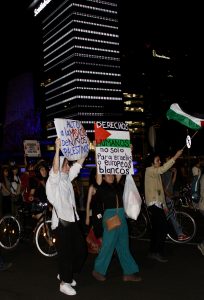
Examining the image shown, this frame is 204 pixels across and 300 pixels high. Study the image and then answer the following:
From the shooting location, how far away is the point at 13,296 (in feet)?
19.3

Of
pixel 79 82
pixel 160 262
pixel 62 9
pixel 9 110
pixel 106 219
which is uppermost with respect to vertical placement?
pixel 62 9

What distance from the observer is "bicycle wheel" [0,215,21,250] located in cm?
974

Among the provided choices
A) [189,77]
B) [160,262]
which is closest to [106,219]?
[160,262]

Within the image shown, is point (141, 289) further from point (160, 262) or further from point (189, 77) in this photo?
point (189, 77)

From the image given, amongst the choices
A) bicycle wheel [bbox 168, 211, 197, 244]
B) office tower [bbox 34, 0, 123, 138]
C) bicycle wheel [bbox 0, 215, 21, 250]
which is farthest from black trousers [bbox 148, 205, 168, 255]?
office tower [bbox 34, 0, 123, 138]

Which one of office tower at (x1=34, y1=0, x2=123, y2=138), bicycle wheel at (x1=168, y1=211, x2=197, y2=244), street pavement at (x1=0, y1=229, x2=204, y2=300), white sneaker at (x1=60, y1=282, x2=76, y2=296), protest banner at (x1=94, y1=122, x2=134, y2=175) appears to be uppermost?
office tower at (x1=34, y1=0, x2=123, y2=138)

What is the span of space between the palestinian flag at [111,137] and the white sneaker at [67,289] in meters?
2.13

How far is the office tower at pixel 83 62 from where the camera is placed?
4983 inches

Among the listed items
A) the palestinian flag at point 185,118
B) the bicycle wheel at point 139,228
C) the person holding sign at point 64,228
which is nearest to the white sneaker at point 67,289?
the person holding sign at point 64,228

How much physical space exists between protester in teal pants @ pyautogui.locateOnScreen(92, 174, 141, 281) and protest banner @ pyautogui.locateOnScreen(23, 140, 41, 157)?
11.2 meters

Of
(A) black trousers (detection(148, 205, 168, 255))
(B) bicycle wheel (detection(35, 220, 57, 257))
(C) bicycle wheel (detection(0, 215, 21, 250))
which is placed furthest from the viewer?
(C) bicycle wheel (detection(0, 215, 21, 250))

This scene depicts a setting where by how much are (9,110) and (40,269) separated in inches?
2757

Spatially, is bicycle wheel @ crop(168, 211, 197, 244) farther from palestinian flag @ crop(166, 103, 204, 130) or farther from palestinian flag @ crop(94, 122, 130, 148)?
palestinian flag @ crop(94, 122, 130, 148)

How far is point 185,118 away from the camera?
29.4 feet
